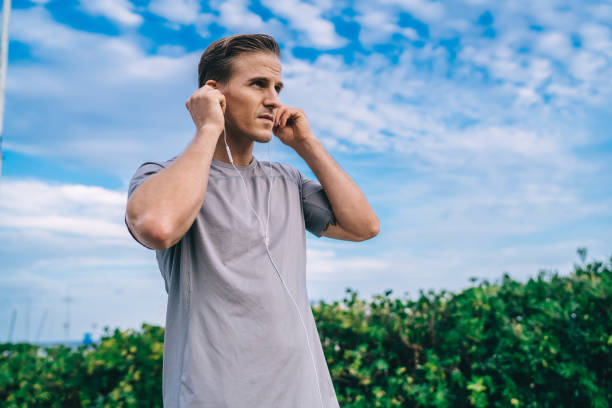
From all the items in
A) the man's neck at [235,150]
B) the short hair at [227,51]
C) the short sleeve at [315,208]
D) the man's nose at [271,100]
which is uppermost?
the short hair at [227,51]

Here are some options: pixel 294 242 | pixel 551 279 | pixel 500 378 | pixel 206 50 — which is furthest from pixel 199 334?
pixel 551 279

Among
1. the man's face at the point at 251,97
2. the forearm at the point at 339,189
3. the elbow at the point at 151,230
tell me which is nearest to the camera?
the elbow at the point at 151,230

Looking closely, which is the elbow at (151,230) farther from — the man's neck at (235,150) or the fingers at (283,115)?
the fingers at (283,115)

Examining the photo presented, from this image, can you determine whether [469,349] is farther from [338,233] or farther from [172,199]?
[172,199]

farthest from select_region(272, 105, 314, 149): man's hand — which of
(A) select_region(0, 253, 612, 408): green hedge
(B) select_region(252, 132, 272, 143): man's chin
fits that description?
(A) select_region(0, 253, 612, 408): green hedge

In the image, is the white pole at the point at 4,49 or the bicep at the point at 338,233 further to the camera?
the white pole at the point at 4,49

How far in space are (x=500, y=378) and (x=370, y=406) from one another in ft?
3.28

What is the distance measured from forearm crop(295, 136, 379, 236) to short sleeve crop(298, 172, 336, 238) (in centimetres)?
4

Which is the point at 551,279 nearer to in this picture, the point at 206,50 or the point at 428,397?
the point at 428,397

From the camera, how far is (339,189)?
2232mm

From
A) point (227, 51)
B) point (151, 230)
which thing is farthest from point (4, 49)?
point (151, 230)

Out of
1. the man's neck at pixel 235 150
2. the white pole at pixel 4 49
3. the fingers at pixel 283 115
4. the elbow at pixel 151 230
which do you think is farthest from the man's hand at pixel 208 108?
the white pole at pixel 4 49

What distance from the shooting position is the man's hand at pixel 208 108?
1.96 metres

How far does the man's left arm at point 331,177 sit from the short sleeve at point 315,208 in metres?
0.03
